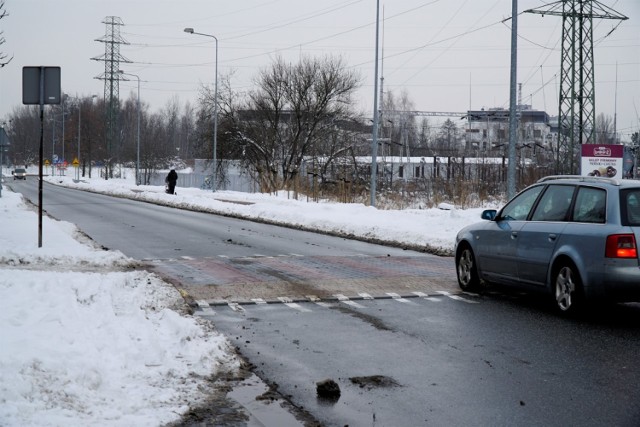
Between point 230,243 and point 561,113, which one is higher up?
point 561,113

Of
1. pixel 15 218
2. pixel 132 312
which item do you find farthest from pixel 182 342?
pixel 15 218

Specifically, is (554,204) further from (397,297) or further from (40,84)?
(40,84)

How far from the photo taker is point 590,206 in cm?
936

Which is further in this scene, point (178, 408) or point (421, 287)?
point (421, 287)

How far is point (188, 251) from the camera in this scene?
673 inches

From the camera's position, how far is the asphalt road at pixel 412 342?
571 centimetres

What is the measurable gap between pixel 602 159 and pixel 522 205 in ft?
43.5

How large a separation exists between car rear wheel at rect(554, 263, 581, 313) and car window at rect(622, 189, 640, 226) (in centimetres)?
83

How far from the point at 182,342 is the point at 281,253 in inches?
377

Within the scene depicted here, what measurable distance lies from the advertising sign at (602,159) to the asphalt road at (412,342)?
30.4 ft

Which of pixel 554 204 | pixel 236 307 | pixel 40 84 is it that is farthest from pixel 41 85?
pixel 554 204

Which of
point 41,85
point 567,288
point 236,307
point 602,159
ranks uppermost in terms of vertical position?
point 41,85

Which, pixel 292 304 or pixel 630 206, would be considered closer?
pixel 630 206

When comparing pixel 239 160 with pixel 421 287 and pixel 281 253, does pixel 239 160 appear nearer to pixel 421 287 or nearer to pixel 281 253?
pixel 281 253
